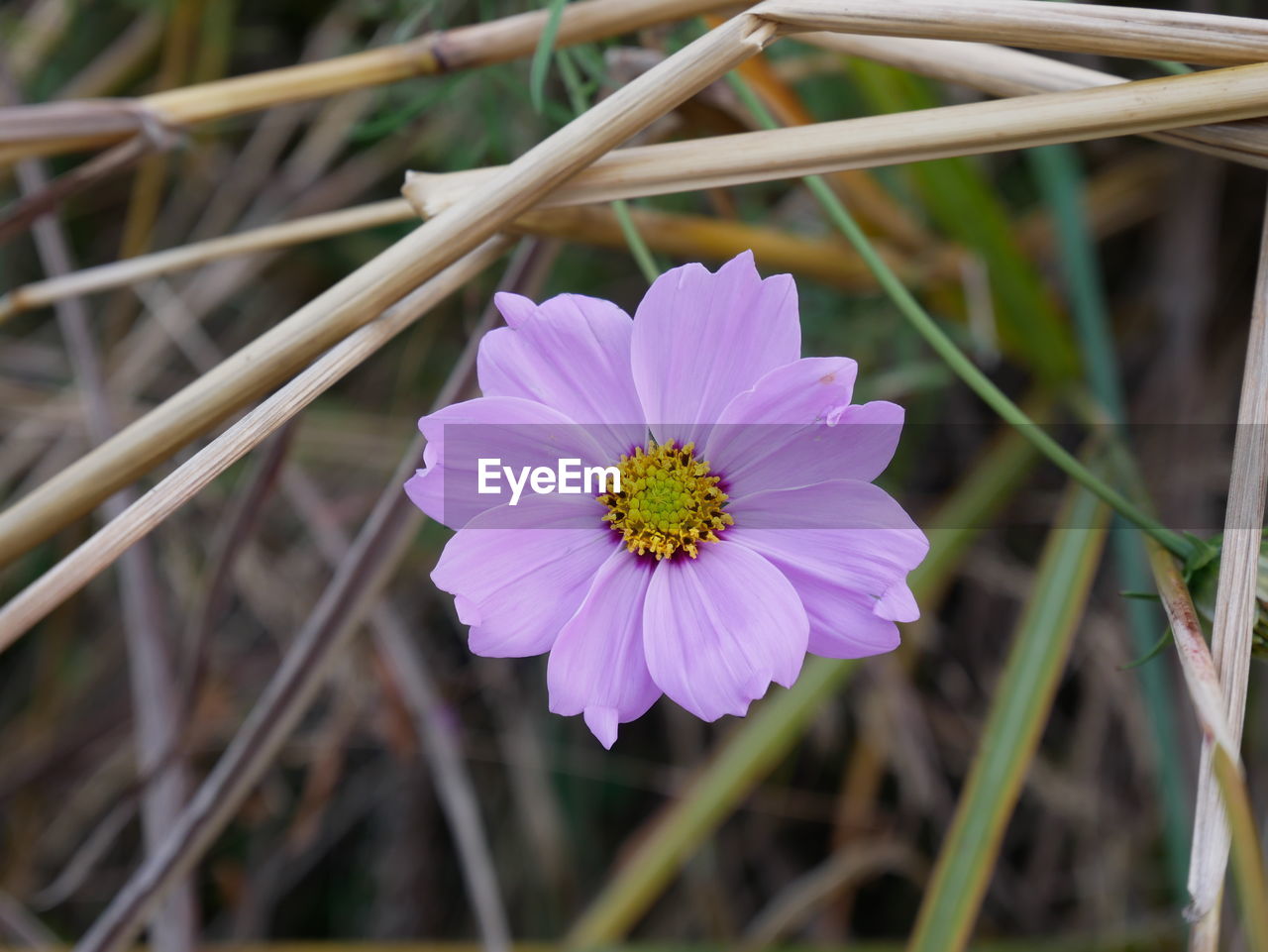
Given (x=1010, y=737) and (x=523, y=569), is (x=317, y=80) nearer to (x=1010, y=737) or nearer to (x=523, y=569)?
(x=523, y=569)

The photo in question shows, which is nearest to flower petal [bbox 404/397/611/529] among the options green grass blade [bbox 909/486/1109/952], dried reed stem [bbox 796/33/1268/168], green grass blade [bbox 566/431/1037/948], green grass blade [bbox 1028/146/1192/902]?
dried reed stem [bbox 796/33/1268/168]

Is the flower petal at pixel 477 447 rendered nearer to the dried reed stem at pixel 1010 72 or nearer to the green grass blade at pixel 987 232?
the dried reed stem at pixel 1010 72

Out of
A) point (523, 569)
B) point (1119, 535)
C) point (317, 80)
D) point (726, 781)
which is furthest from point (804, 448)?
point (1119, 535)

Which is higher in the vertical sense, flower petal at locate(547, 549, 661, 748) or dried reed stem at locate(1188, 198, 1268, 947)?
flower petal at locate(547, 549, 661, 748)

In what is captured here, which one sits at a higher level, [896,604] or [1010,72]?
[1010,72]

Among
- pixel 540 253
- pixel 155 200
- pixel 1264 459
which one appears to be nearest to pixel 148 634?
pixel 540 253

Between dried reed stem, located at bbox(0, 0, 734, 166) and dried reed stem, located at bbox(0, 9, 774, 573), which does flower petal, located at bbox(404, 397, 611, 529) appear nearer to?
dried reed stem, located at bbox(0, 9, 774, 573)
